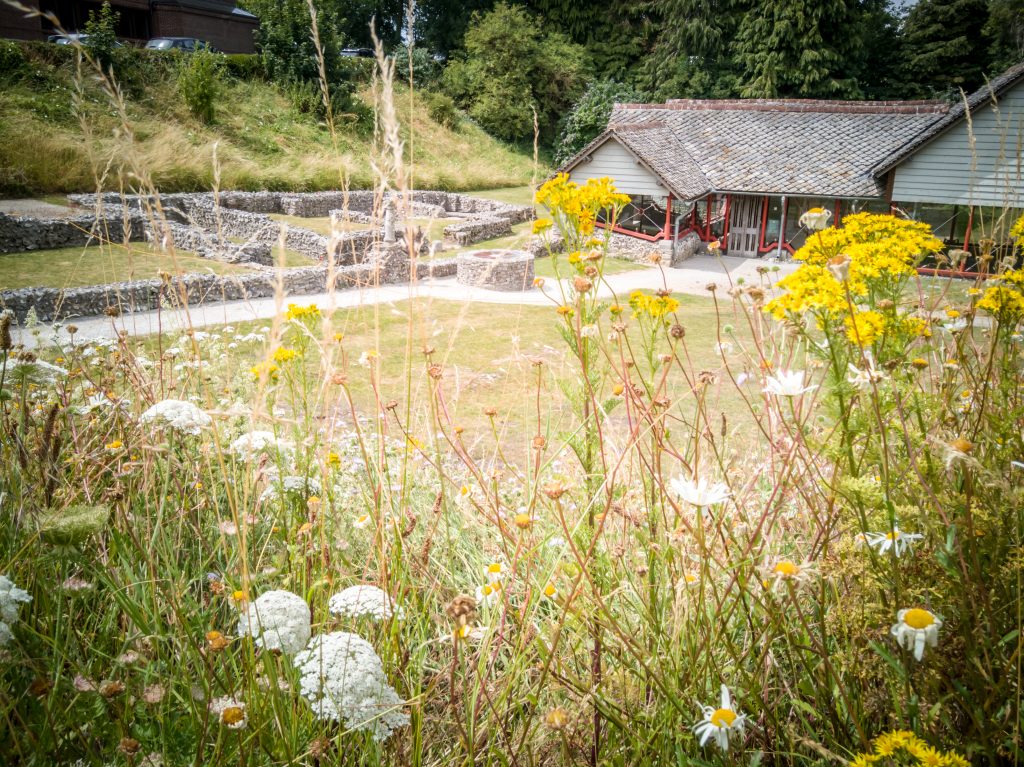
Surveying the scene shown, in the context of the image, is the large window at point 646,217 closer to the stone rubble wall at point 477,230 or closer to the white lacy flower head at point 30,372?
the stone rubble wall at point 477,230

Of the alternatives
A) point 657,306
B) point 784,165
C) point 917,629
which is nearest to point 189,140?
point 784,165

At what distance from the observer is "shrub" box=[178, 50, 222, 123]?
21375mm

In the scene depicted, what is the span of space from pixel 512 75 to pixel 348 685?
35869mm

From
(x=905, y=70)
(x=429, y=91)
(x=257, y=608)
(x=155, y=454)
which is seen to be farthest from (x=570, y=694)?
(x=905, y=70)

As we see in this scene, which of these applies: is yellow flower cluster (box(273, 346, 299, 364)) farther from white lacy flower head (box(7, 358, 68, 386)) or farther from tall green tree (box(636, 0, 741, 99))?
tall green tree (box(636, 0, 741, 99))

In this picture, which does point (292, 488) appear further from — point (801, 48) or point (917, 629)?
point (801, 48)

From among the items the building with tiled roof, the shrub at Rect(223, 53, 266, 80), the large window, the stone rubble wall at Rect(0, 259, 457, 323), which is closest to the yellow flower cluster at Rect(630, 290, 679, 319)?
the stone rubble wall at Rect(0, 259, 457, 323)

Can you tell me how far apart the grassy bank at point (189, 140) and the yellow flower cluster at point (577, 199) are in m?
11.0

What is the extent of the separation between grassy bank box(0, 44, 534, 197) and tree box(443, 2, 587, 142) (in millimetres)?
3368

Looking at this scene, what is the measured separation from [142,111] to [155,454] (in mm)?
22897

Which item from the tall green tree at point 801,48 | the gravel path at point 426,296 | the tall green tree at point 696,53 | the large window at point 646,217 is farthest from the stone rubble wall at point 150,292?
the tall green tree at point 801,48

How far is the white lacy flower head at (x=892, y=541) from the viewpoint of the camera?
1.21 metres

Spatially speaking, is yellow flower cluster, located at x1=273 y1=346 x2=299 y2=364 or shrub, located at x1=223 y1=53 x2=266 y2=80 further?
shrub, located at x1=223 y1=53 x2=266 y2=80

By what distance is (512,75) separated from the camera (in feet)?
110
